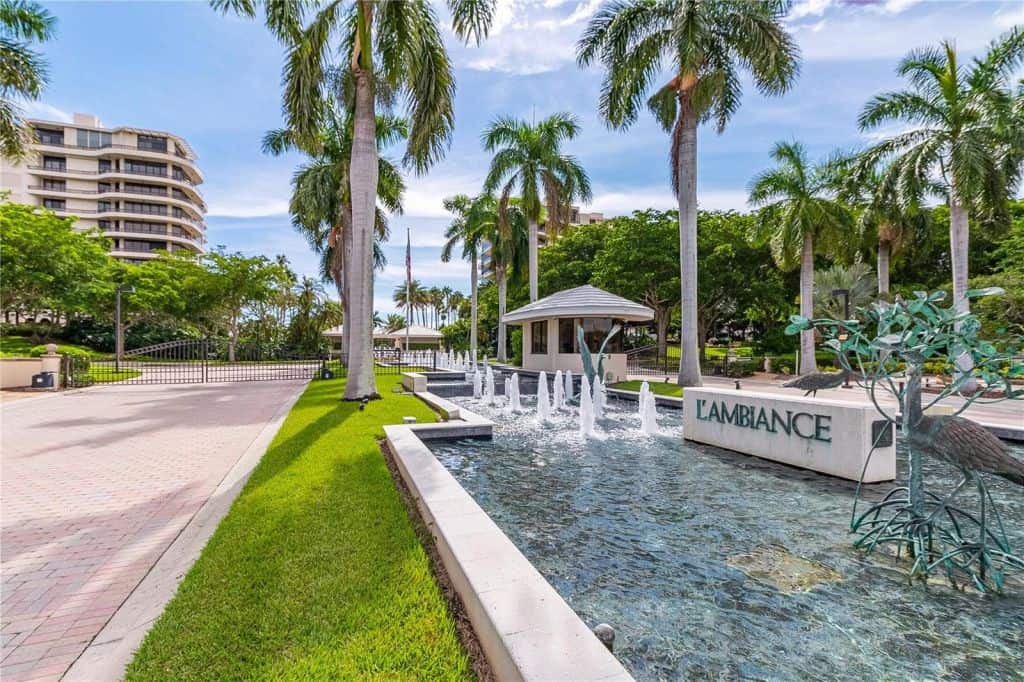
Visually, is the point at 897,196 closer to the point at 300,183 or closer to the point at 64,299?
the point at 300,183

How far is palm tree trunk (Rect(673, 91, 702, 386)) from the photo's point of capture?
15.7m

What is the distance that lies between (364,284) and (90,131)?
75.8 m

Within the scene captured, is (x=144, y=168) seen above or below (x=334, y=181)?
above

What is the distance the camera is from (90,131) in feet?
204

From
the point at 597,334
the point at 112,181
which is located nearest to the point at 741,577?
the point at 597,334

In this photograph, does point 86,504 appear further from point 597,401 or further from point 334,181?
point 334,181

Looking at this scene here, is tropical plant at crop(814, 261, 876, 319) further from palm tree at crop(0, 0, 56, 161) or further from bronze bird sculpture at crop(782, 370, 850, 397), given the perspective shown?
palm tree at crop(0, 0, 56, 161)

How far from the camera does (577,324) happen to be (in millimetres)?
21266

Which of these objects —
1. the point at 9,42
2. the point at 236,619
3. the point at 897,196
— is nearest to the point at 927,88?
the point at 897,196

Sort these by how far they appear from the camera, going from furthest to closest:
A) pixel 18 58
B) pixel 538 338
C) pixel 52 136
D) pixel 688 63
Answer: pixel 52 136 < pixel 538 338 < pixel 18 58 < pixel 688 63

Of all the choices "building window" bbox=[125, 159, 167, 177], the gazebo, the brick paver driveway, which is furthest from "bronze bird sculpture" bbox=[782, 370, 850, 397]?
"building window" bbox=[125, 159, 167, 177]

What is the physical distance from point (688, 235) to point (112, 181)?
7486cm

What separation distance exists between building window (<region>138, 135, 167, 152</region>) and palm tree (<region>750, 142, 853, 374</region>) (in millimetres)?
73981

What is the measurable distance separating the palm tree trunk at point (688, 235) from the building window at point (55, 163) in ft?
257
